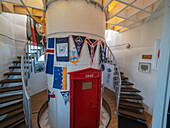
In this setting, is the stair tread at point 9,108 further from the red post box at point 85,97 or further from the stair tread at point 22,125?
the red post box at point 85,97

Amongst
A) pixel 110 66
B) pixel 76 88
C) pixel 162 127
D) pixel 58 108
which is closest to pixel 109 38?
pixel 110 66

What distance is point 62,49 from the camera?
89.7 inches

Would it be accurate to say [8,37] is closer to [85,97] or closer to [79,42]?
[79,42]

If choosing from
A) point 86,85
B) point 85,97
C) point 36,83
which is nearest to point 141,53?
point 86,85

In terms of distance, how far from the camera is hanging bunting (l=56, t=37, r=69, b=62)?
2248mm

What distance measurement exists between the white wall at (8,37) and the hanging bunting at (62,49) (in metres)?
2.70

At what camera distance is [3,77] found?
10.3 ft

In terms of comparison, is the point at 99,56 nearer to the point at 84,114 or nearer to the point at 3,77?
the point at 84,114

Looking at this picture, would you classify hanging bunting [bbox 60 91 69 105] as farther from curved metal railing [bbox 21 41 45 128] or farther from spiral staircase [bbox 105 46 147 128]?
spiral staircase [bbox 105 46 147 128]

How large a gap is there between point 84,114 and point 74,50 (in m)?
2.13

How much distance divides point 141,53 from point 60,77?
13.4 ft

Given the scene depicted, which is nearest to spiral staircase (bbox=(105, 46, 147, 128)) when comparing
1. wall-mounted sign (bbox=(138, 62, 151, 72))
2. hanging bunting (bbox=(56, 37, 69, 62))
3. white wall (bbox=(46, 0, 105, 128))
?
wall-mounted sign (bbox=(138, 62, 151, 72))

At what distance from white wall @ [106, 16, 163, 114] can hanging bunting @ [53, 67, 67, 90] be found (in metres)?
3.86

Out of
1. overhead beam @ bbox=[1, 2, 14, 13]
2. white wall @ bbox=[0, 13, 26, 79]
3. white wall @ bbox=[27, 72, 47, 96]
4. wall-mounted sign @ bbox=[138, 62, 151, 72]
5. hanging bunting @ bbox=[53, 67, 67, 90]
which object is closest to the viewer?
hanging bunting @ bbox=[53, 67, 67, 90]
